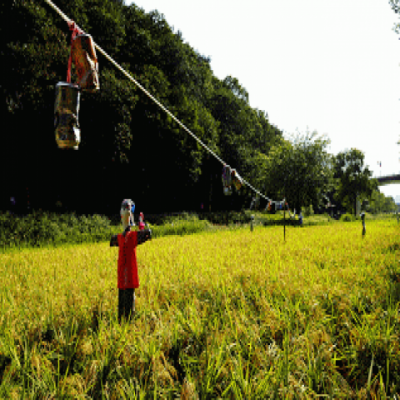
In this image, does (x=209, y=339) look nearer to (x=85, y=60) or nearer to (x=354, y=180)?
(x=85, y=60)

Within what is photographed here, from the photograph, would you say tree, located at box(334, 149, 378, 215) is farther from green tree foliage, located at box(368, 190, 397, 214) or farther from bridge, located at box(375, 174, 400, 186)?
green tree foliage, located at box(368, 190, 397, 214)

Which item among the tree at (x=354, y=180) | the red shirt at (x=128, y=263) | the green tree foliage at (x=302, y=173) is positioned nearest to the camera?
the red shirt at (x=128, y=263)

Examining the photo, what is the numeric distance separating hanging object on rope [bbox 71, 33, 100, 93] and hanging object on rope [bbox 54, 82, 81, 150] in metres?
0.21

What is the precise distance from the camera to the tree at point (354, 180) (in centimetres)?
4650

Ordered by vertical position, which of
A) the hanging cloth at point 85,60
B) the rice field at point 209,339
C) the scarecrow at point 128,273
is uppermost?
the hanging cloth at point 85,60

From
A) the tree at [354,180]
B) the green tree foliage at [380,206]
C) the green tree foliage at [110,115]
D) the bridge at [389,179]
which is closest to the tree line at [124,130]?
the green tree foliage at [110,115]

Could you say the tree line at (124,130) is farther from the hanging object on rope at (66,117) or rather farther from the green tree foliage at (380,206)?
the green tree foliage at (380,206)

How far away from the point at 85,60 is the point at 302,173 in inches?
1027

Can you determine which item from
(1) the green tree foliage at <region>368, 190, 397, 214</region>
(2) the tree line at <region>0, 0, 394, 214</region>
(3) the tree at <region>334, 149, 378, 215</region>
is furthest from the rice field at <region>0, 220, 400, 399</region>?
(1) the green tree foliage at <region>368, 190, 397, 214</region>

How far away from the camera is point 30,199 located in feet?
59.6

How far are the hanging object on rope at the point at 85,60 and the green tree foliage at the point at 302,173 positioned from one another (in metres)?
24.5

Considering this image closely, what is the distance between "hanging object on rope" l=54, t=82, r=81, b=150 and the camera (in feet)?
7.17

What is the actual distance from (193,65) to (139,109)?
32.1 ft

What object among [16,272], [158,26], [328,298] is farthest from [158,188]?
[328,298]
